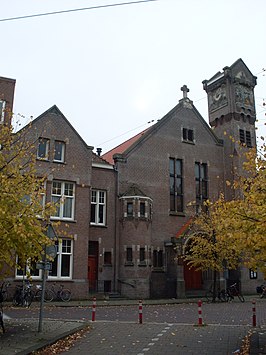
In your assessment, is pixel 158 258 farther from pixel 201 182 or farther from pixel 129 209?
pixel 201 182

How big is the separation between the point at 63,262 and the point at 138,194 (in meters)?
7.21

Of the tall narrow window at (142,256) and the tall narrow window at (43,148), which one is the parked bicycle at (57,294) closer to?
the tall narrow window at (142,256)

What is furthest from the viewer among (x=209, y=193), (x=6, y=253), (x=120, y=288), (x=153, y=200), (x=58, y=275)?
(x=209, y=193)

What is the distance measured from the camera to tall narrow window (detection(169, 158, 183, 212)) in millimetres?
33688

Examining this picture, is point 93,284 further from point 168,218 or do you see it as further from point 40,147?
point 40,147

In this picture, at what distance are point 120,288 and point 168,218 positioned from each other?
6.77 meters

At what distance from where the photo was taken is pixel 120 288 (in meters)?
29.2

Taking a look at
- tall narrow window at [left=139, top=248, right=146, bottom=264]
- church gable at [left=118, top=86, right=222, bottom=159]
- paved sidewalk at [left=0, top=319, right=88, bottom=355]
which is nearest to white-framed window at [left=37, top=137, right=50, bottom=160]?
church gable at [left=118, top=86, right=222, bottom=159]

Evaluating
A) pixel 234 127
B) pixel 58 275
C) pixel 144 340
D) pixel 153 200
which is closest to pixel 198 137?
pixel 234 127

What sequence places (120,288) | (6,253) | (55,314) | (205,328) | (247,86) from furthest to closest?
(247,86) → (120,288) → (55,314) → (205,328) → (6,253)

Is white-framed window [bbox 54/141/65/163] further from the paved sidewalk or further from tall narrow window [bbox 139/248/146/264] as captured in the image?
the paved sidewalk

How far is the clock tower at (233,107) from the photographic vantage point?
3753 cm

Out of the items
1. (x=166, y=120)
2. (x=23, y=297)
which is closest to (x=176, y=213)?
(x=166, y=120)

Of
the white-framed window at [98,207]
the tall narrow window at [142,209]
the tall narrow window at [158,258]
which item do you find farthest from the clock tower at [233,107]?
the white-framed window at [98,207]
